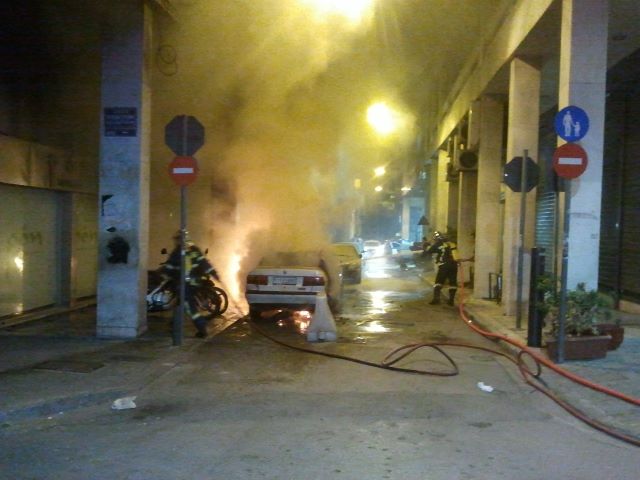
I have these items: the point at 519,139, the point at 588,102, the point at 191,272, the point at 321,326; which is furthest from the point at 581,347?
the point at 519,139

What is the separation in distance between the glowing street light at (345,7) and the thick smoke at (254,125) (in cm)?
24

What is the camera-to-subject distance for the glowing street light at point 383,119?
22547 mm

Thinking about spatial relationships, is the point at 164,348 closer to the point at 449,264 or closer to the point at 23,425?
the point at 23,425

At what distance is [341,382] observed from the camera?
21.9 ft

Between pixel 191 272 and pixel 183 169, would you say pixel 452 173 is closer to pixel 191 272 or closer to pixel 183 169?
pixel 191 272

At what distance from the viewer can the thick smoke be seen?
41.2 feet

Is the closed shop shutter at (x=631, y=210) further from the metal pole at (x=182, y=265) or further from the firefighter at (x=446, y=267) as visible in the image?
the metal pole at (x=182, y=265)

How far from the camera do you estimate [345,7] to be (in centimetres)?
1305

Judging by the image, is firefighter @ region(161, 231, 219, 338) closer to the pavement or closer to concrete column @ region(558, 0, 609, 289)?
the pavement

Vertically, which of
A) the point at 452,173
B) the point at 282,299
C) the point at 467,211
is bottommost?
the point at 282,299

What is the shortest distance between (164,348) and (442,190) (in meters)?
19.8

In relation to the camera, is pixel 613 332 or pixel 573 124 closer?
pixel 573 124

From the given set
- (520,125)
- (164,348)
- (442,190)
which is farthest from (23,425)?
(442,190)

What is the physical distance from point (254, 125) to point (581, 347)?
9.22m
